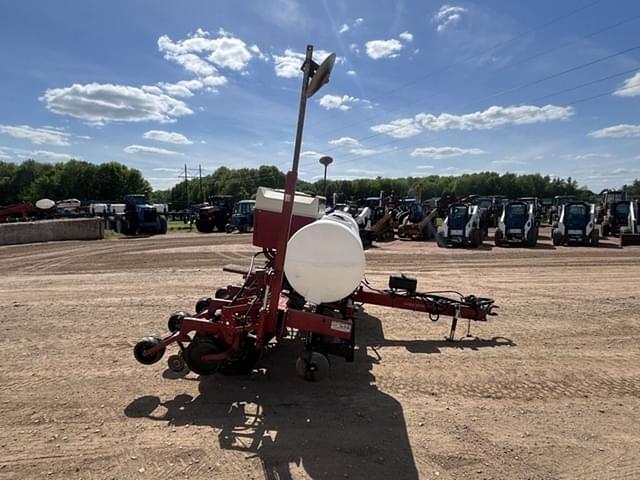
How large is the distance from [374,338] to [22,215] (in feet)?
109

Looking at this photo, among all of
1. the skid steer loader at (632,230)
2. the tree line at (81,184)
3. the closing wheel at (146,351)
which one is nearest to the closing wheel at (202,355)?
the closing wheel at (146,351)

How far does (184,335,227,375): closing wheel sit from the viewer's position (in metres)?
3.87

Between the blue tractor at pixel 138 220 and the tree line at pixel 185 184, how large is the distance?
39519 mm

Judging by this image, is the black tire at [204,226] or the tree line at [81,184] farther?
the tree line at [81,184]

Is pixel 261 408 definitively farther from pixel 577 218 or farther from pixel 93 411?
pixel 577 218

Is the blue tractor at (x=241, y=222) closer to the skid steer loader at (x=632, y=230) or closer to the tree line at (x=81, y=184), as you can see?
the skid steer loader at (x=632, y=230)

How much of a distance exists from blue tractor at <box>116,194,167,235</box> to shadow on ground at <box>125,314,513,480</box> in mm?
21888

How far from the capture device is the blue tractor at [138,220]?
24.1 m

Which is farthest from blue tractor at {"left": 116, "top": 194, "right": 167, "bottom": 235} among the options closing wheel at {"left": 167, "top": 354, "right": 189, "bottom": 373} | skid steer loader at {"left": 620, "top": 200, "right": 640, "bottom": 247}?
skid steer loader at {"left": 620, "top": 200, "right": 640, "bottom": 247}

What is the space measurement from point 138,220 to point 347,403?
23.1 meters

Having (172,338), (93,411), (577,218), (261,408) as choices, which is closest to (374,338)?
(261,408)

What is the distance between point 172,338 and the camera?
395 centimetres

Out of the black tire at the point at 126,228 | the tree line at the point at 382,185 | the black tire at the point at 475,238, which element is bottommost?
the black tire at the point at 126,228

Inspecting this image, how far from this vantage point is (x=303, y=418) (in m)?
3.56
